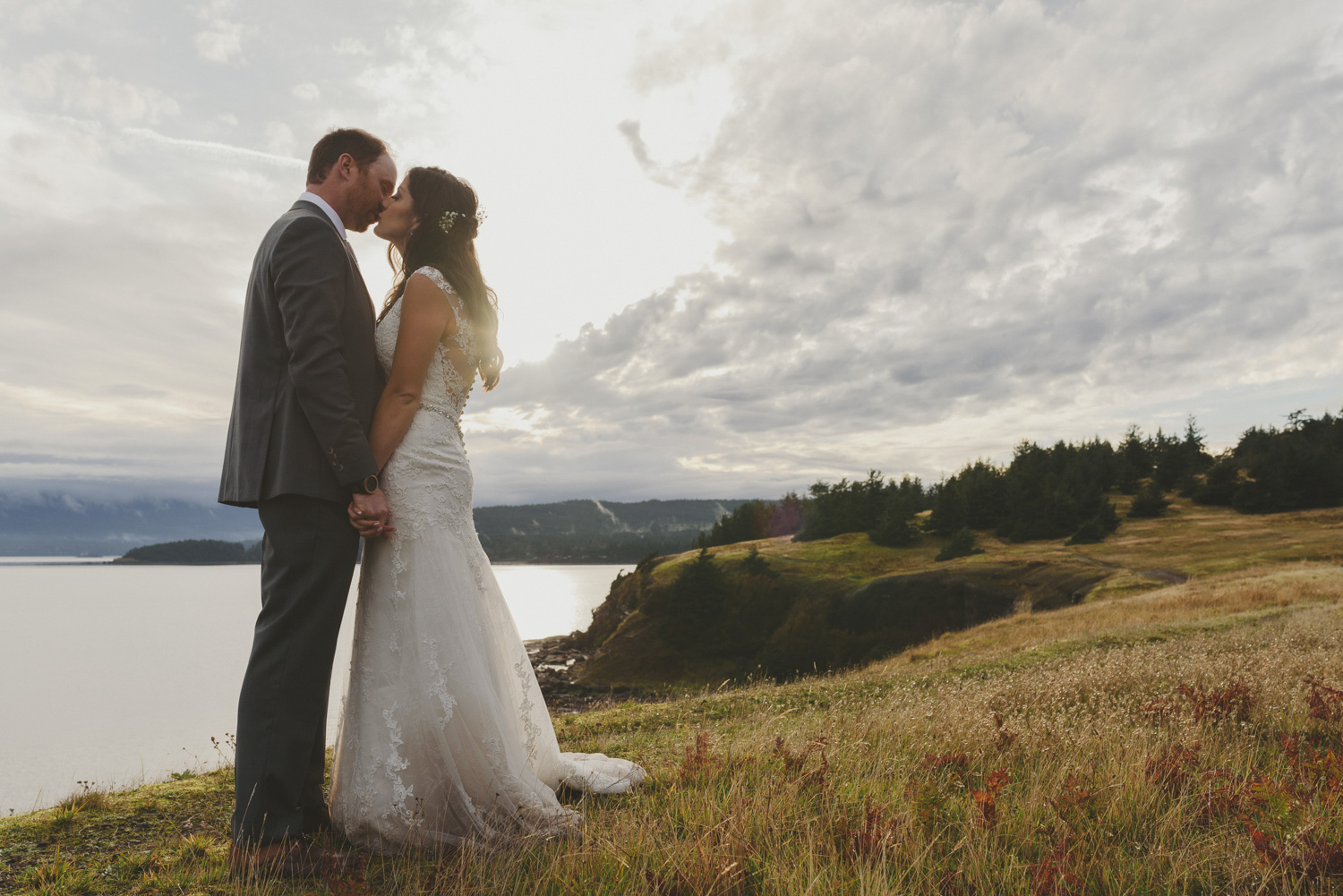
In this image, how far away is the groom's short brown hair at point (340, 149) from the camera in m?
3.65

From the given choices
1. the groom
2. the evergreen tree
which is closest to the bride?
the groom

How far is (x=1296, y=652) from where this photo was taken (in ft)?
24.3

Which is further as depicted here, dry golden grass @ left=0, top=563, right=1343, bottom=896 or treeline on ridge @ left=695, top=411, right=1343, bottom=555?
treeline on ridge @ left=695, top=411, right=1343, bottom=555

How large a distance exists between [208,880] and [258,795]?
373mm

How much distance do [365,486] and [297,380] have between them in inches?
23.7

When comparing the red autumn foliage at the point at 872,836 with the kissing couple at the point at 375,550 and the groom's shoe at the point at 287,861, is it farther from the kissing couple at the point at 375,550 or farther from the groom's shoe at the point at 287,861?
the groom's shoe at the point at 287,861

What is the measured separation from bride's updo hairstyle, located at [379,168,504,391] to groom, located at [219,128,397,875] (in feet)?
1.68

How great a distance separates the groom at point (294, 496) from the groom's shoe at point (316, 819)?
0.71 ft

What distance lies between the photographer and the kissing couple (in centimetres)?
309

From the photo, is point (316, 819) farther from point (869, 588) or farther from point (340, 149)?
point (869, 588)

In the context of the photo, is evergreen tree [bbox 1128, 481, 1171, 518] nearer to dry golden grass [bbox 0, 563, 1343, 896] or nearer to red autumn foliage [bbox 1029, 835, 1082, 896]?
dry golden grass [bbox 0, 563, 1343, 896]

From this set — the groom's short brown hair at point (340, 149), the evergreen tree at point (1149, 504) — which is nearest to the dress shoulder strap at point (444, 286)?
the groom's short brown hair at point (340, 149)

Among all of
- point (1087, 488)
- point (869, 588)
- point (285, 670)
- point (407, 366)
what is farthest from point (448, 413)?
point (1087, 488)

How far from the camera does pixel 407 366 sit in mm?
3584
